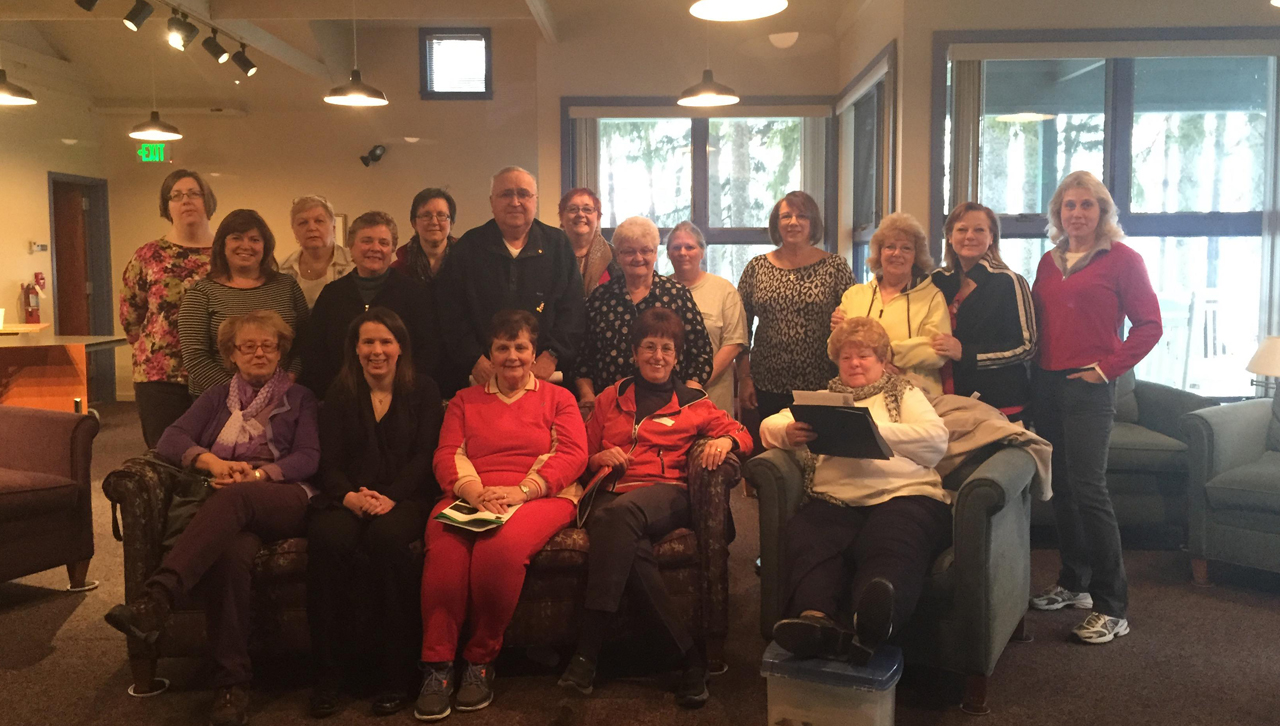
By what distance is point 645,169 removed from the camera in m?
7.72

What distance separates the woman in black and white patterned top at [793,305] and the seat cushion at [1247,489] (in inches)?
64.9

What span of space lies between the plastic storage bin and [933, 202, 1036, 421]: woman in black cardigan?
123 centimetres

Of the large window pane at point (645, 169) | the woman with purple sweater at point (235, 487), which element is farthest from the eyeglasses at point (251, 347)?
the large window pane at point (645, 169)

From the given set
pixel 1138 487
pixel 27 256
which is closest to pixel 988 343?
pixel 1138 487

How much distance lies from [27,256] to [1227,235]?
9460mm

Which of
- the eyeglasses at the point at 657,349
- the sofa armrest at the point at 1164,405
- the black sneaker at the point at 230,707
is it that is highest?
the eyeglasses at the point at 657,349

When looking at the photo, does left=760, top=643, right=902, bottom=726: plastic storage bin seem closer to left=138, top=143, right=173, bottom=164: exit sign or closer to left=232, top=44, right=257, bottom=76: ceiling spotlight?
left=232, top=44, right=257, bottom=76: ceiling spotlight

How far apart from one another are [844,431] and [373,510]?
1.44 metres

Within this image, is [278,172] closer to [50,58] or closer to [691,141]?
[50,58]

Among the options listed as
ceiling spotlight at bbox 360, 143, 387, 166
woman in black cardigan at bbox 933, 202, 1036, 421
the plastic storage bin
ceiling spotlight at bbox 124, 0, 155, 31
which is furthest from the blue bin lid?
ceiling spotlight at bbox 360, 143, 387, 166

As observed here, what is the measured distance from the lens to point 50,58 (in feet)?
27.9

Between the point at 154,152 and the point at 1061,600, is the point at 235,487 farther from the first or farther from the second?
the point at 154,152

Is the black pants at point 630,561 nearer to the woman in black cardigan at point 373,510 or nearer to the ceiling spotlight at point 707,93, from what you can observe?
the woman in black cardigan at point 373,510

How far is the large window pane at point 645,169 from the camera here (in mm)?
7641
